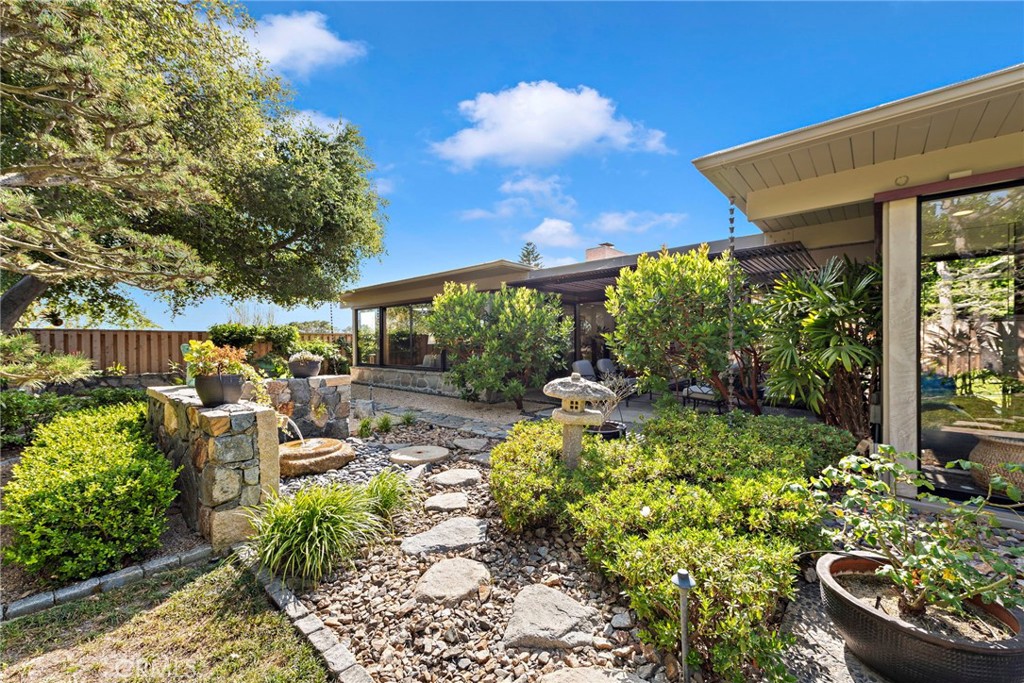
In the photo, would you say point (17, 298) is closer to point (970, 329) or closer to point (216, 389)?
point (216, 389)

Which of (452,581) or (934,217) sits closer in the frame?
(452,581)

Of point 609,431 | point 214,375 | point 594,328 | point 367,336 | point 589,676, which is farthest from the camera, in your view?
point 367,336

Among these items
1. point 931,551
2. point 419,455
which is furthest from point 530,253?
point 931,551

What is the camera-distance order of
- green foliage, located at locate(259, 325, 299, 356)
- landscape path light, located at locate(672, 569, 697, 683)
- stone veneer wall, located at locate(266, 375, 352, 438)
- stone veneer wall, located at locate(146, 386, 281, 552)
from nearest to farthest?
landscape path light, located at locate(672, 569, 697, 683)
stone veneer wall, located at locate(146, 386, 281, 552)
stone veneer wall, located at locate(266, 375, 352, 438)
green foliage, located at locate(259, 325, 299, 356)

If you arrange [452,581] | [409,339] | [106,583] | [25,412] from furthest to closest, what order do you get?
1. [409,339]
2. [25,412]
3. [106,583]
4. [452,581]

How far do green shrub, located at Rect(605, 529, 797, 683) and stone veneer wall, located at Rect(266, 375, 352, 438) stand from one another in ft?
17.1

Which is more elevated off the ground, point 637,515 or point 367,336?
point 367,336

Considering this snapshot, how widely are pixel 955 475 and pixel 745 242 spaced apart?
154 inches

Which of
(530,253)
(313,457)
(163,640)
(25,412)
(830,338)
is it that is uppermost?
(530,253)

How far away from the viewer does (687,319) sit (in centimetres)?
545

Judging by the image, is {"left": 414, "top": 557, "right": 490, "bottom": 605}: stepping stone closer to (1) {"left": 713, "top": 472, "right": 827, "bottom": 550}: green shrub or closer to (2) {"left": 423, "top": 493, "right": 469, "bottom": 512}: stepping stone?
(2) {"left": 423, "top": 493, "right": 469, "bottom": 512}: stepping stone

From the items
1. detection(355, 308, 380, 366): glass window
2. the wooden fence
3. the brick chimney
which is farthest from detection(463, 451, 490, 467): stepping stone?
the wooden fence

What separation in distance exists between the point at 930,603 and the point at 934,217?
3704mm

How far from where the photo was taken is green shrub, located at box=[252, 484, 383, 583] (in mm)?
2809
